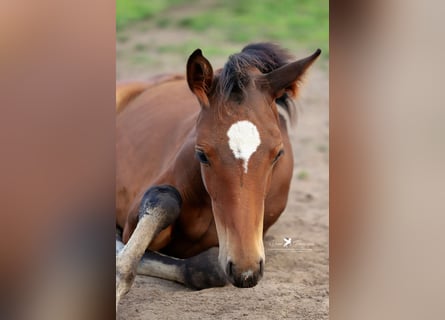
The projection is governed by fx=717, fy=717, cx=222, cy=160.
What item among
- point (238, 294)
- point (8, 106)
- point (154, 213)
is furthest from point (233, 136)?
point (8, 106)

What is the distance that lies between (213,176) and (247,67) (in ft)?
1.28

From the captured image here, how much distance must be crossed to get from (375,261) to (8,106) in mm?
1333

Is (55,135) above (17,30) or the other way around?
the other way around

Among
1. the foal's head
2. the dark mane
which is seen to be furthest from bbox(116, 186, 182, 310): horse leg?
the dark mane

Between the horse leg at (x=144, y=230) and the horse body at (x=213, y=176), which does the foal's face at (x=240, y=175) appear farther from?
the horse leg at (x=144, y=230)

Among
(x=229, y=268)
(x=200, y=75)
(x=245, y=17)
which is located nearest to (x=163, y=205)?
(x=229, y=268)

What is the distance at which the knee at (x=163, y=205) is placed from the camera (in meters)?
2.45

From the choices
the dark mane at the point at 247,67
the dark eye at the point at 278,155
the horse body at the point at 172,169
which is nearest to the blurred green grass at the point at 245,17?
the dark mane at the point at 247,67

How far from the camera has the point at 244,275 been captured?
2240 mm

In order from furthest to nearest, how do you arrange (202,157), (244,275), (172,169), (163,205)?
(172,169) < (163,205) < (202,157) < (244,275)

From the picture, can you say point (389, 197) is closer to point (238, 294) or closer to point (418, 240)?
point (418, 240)

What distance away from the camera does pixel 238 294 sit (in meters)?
2.46

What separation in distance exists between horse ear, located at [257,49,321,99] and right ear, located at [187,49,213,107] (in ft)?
0.58

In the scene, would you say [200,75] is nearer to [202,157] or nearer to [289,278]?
[202,157]
